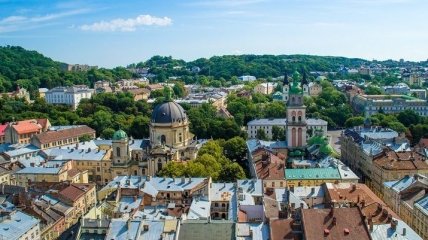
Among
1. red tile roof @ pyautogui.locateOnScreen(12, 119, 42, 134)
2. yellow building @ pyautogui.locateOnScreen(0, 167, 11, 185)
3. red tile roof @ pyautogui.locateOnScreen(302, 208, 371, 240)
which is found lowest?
yellow building @ pyautogui.locateOnScreen(0, 167, 11, 185)

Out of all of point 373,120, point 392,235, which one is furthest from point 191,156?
point 373,120

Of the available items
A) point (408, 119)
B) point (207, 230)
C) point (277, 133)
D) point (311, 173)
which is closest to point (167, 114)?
point (311, 173)

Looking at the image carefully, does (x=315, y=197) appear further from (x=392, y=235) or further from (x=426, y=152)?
(x=426, y=152)

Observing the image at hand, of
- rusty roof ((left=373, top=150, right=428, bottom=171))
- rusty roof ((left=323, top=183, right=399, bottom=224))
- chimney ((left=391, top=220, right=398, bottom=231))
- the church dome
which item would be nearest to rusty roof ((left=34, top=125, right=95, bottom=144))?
the church dome

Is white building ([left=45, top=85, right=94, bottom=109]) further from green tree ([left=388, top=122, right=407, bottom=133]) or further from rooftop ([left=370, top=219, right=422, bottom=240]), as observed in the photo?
rooftop ([left=370, top=219, right=422, bottom=240])

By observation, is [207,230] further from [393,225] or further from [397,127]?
[397,127]

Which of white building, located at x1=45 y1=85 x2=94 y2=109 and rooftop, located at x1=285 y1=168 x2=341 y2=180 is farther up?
white building, located at x1=45 y1=85 x2=94 y2=109

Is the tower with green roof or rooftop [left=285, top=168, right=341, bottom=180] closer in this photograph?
rooftop [left=285, top=168, right=341, bottom=180]
